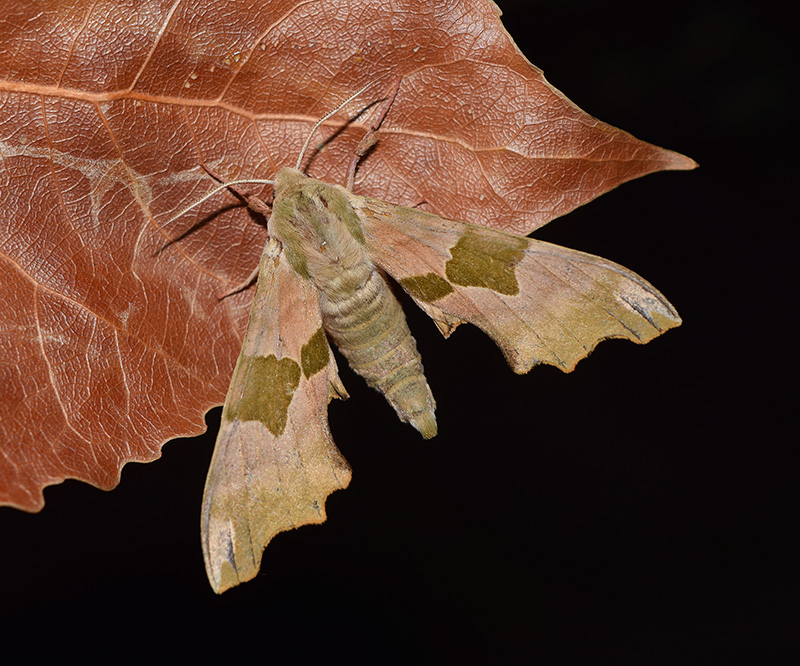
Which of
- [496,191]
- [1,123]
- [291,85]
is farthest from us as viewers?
[496,191]

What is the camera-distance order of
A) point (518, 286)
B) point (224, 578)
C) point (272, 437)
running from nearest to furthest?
point (224, 578) → point (272, 437) → point (518, 286)

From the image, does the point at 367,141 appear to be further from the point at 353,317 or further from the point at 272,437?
the point at 272,437

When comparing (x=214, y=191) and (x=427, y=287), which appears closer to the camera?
(x=214, y=191)

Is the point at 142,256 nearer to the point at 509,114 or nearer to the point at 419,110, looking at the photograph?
the point at 419,110

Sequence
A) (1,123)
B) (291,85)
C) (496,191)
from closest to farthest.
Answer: (1,123) < (291,85) < (496,191)

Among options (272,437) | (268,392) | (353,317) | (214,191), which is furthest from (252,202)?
(272,437)

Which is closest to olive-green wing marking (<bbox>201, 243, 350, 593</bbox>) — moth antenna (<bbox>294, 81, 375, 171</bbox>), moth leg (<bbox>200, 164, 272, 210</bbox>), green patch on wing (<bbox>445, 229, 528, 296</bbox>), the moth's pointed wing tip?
the moth's pointed wing tip

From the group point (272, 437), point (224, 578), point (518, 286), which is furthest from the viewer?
point (518, 286)

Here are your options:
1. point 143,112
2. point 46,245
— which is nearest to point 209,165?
point 143,112
